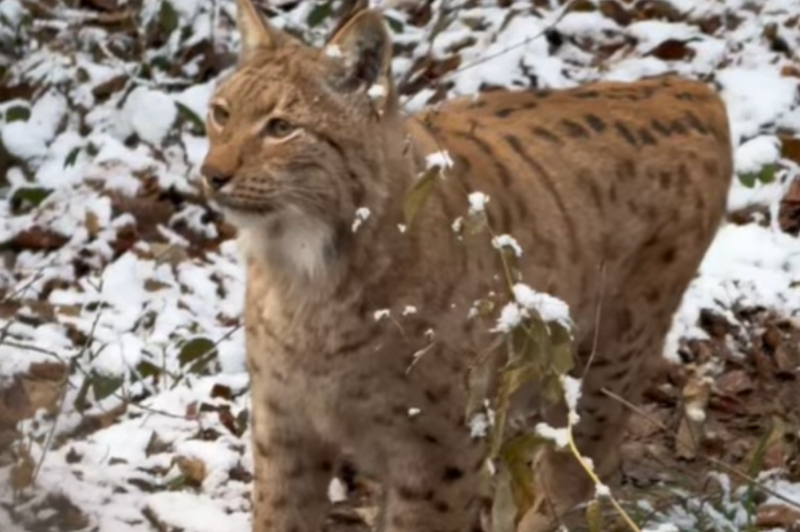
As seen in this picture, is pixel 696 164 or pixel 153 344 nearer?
pixel 696 164

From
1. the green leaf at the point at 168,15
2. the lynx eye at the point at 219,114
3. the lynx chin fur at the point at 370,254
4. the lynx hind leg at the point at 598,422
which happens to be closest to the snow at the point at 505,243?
the lynx chin fur at the point at 370,254

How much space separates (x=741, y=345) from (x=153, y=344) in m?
2.01

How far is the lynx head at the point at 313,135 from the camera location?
5.47 metres

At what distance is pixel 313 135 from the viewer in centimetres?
554

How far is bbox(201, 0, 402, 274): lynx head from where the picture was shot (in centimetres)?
547

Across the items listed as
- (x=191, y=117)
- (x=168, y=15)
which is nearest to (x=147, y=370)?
(x=191, y=117)

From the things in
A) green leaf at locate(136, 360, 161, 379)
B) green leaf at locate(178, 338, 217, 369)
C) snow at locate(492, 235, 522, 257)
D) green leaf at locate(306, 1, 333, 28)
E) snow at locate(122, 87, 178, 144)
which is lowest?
green leaf at locate(178, 338, 217, 369)

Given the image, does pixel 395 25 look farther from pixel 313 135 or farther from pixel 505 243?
pixel 505 243

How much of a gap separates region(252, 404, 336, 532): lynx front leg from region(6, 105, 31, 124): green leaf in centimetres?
354

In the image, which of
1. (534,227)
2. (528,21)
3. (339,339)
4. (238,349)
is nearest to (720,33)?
(528,21)

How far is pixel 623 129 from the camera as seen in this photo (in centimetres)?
645

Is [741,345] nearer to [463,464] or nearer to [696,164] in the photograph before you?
[696,164]

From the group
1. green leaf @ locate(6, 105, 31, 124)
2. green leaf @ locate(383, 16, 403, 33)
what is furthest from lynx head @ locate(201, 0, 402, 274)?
green leaf @ locate(383, 16, 403, 33)

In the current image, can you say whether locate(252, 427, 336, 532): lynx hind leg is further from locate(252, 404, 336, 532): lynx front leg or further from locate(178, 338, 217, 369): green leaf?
locate(178, 338, 217, 369): green leaf
